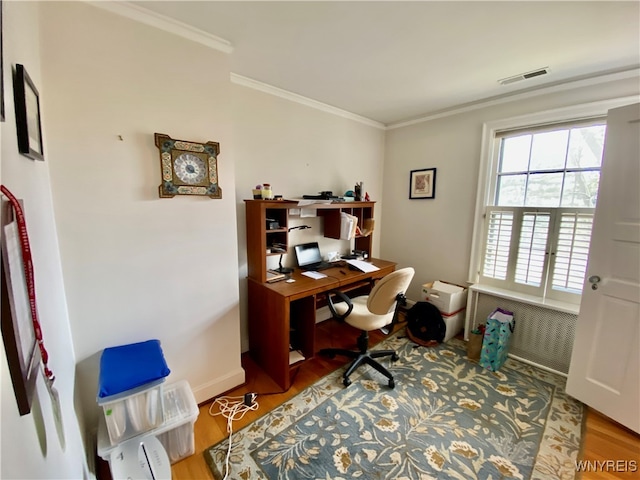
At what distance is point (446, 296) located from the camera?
105 inches

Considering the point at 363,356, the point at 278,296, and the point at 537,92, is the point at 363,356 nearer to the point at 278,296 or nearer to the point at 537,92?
the point at 278,296

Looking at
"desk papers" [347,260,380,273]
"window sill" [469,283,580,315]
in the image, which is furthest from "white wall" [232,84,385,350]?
"window sill" [469,283,580,315]

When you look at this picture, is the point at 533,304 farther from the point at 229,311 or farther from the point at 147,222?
the point at 147,222

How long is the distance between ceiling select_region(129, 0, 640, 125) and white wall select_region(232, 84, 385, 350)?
0.26m

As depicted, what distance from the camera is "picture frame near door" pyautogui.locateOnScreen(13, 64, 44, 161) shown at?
0.87 metres

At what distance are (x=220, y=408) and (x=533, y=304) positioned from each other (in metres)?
2.68

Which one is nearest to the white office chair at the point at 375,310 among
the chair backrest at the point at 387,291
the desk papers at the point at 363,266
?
the chair backrest at the point at 387,291

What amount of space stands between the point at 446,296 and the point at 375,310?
106cm

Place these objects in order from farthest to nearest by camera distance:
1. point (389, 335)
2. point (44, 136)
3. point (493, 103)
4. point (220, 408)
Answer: point (389, 335)
point (493, 103)
point (220, 408)
point (44, 136)

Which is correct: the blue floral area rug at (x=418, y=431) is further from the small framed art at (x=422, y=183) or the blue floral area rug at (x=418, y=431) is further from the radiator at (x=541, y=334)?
the small framed art at (x=422, y=183)

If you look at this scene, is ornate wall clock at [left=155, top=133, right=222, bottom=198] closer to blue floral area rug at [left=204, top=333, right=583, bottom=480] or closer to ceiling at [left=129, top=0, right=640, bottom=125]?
ceiling at [left=129, top=0, right=640, bottom=125]

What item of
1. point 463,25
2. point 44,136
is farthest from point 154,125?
point 463,25

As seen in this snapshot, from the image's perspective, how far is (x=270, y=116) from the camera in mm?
2404

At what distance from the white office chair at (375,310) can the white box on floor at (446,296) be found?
761mm
